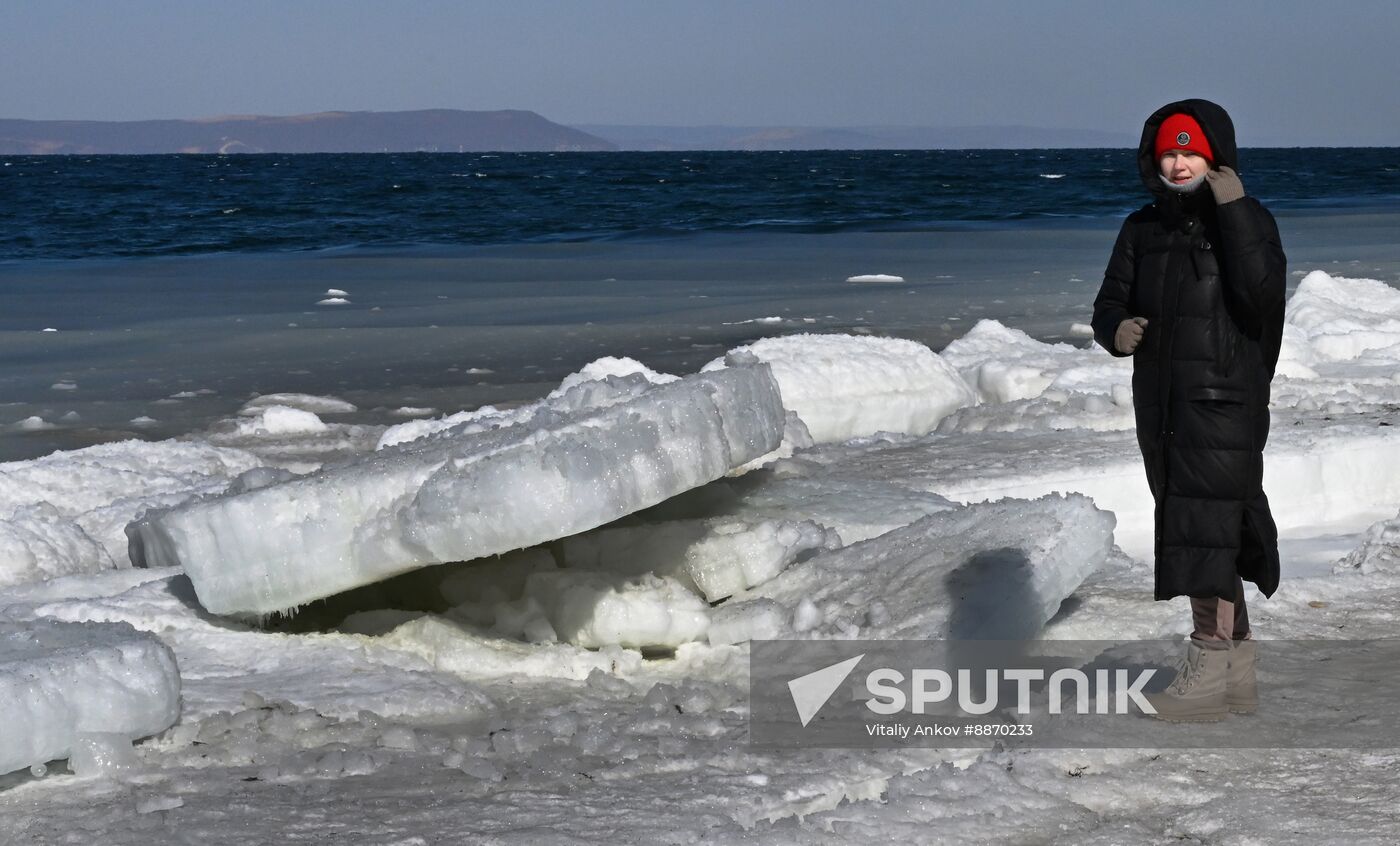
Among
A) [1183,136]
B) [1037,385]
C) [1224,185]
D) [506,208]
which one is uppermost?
[1183,136]

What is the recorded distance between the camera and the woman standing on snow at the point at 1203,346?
125 inches

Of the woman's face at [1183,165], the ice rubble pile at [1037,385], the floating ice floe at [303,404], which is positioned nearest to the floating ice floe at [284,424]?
the floating ice floe at [303,404]

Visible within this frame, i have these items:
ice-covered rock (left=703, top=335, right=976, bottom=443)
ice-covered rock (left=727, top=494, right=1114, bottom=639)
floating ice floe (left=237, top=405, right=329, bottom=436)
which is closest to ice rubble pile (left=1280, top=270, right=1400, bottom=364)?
ice-covered rock (left=703, top=335, right=976, bottom=443)

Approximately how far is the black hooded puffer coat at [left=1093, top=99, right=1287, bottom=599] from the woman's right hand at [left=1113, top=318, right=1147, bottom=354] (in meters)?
0.03

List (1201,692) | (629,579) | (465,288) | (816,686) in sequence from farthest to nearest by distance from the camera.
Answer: (465,288)
(629,579)
(816,686)
(1201,692)

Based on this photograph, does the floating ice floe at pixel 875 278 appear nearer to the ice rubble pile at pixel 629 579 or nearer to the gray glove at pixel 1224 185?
the ice rubble pile at pixel 629 579

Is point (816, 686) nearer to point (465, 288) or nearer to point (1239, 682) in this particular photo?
point (1239, 682)

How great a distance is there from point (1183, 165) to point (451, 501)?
1924 mm

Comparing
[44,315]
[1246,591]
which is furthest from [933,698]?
[44,315]

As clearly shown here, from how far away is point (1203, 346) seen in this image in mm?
3213

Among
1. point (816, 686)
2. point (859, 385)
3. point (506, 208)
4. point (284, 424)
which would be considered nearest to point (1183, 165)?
point (816, 686)

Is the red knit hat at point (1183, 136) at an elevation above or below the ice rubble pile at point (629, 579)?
above

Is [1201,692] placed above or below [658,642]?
above

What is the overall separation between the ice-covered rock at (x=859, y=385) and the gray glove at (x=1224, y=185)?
3801 mm
